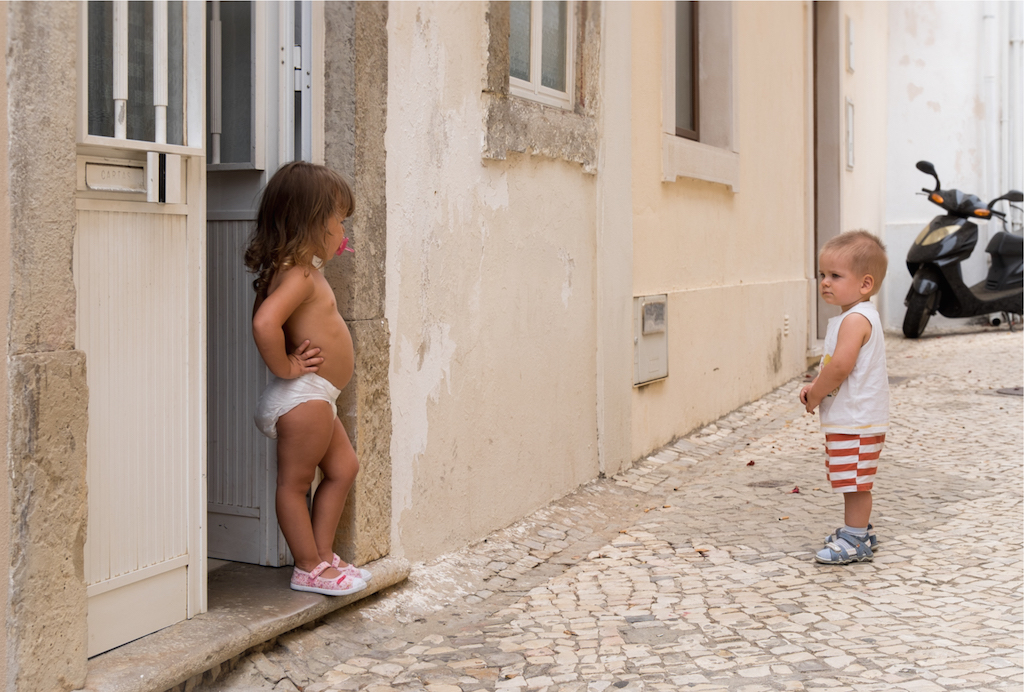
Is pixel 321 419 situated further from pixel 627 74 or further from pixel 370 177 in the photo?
pixel 627 74

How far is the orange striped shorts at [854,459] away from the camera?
4.27 meters

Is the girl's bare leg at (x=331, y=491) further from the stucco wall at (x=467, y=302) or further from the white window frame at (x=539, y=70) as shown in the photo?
the white window frame at (x=539, y=70)

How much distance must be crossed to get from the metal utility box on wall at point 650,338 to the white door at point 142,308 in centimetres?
343

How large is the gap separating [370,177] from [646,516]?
233 centimetres

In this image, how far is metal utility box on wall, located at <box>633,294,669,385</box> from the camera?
6.19 m

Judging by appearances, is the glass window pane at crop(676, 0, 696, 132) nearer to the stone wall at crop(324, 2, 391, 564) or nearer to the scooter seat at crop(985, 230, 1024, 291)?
the stone wall at crop(324, 2, 391, 564)

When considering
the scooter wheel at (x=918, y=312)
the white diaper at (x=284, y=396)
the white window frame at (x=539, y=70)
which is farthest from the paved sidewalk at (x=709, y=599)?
the scooter wheel at (x=918, y=312)

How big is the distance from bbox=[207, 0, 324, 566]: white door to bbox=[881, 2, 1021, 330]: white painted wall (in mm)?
13255

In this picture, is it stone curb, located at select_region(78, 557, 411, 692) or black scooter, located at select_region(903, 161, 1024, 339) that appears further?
black scooter, located at select_region(903, 161, 1024, 339)

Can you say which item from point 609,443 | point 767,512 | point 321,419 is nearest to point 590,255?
point 609,443

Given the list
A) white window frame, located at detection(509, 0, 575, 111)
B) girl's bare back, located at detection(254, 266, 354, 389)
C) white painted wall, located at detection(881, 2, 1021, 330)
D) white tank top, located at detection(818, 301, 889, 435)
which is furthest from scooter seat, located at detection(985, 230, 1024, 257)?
girl's bare back, located at detection(254, 266, 354, 389)

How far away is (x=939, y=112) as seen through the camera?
51.9 feet

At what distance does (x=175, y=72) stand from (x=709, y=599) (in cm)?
254

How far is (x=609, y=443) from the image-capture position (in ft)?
→ 19.2
